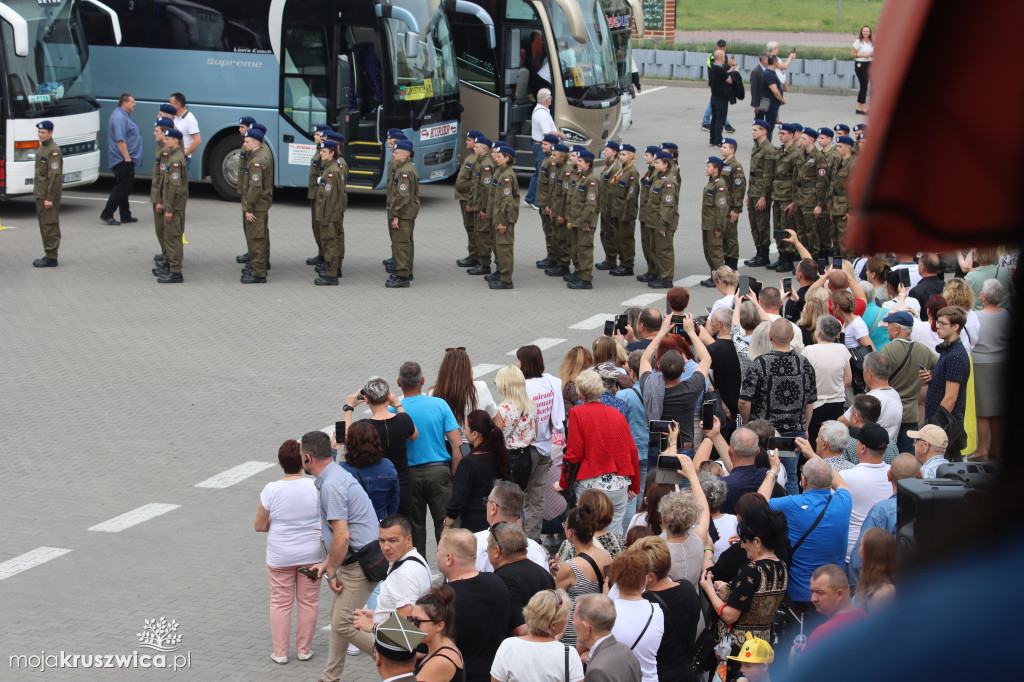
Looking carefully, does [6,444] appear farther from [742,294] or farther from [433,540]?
[742,294]

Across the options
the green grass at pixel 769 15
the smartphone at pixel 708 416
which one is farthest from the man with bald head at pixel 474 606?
the green grass at pixel 769 15

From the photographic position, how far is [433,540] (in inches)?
333

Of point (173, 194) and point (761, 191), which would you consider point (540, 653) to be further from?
point (761, 191)

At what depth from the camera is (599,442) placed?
7.33m

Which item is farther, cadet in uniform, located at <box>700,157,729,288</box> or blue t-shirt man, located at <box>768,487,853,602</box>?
cadet in uniform, located at <box>700,157,729,288</box>

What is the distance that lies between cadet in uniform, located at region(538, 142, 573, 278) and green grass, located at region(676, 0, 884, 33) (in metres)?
33.0

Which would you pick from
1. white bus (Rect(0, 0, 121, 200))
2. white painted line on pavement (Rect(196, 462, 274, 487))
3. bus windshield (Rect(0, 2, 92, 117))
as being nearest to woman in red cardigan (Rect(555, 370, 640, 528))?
white painted line on pavement (Rect(196, 462, 274, 487))

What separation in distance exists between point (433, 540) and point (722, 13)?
158ft

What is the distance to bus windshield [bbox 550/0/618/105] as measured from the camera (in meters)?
20.8

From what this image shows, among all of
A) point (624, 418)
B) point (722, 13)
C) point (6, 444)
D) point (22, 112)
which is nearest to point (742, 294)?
point (624, 418)

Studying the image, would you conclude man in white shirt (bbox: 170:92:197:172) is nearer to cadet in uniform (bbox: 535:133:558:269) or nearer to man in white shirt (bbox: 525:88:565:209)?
man in white shirt (bbox: 525:88:565:209)

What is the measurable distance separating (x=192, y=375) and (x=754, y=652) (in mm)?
7968

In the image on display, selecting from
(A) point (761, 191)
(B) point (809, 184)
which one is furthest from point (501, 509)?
(A) point (761, 191)

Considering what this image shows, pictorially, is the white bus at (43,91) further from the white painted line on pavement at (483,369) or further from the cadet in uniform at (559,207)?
the white painted line on pavement at (483,369)
